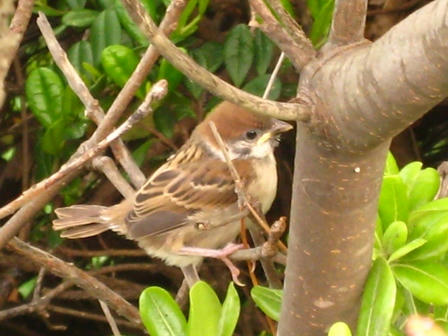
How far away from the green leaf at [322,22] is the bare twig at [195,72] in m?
1.29

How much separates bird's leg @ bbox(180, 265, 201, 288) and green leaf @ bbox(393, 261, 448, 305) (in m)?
0.83

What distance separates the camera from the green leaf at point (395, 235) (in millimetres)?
1983

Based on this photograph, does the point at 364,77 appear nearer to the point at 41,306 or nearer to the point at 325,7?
the point at 325,7

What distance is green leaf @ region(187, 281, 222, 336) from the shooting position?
82.4 inches

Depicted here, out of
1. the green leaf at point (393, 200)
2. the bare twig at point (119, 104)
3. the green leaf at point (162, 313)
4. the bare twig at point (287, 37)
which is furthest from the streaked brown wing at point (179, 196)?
the bare twig at point (287, 37)

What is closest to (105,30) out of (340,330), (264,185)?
(264,185)

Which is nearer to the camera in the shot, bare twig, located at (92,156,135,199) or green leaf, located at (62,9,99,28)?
bare twig, located at (92,156,135,199)

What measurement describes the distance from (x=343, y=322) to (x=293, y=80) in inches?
53.2

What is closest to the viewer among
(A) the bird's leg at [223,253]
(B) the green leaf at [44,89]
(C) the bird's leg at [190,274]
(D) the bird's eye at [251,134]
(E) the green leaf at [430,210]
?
(E) the green leaf at [430,210]

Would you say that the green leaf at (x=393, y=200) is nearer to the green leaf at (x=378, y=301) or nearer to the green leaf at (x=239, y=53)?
the green leaf at (x=378, y=301)

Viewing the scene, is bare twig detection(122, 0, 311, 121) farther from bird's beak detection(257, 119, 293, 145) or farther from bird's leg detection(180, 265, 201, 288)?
bird's beak detection(257, 119, 293, 145)

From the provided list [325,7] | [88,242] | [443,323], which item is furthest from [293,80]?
[443,323]

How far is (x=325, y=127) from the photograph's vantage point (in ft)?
5.17

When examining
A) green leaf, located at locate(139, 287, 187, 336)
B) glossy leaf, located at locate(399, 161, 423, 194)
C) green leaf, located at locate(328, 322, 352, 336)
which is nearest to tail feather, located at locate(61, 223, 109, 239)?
green leaf, located at locate(139, 287, 187, 336)
